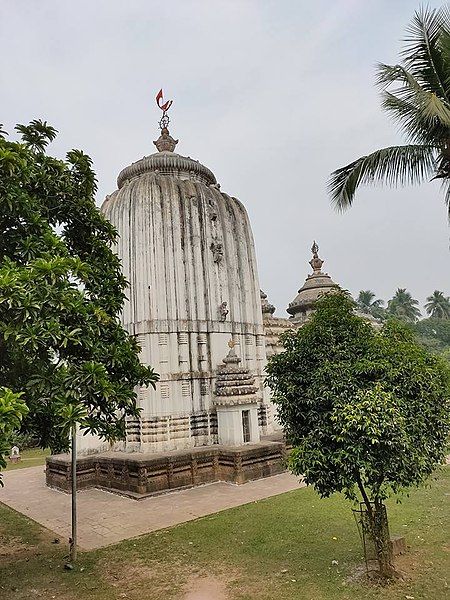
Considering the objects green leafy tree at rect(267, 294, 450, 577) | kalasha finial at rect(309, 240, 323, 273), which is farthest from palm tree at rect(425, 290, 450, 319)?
green leafy tree at rect(267, 294, 450, 577)

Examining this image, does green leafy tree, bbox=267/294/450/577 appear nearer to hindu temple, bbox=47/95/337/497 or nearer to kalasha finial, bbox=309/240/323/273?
hindu temple, bbox=47/95/337/497

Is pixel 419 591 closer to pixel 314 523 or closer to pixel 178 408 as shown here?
pixel 314 523

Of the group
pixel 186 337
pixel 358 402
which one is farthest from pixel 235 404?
pixel 358 402

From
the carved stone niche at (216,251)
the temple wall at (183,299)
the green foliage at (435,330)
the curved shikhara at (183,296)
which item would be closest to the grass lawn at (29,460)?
the temple wall at (183,299)

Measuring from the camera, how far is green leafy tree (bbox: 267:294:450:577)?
6668 mm

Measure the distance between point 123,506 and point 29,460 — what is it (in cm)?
1191

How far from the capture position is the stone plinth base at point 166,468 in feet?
47.2

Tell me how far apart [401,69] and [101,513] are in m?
12.6

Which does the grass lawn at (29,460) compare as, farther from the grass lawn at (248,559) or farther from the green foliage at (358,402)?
the green foliage at (358,402)

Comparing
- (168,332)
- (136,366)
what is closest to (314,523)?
(136,366)

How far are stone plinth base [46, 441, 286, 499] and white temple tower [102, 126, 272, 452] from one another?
1.17 metres

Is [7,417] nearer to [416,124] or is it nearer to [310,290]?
[416,124]

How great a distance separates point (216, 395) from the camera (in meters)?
17.3

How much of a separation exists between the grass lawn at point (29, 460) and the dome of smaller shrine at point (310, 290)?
1467 centimetres
